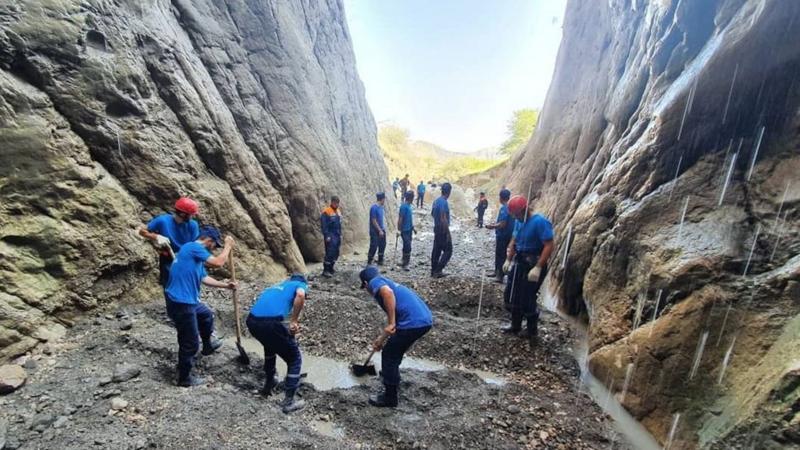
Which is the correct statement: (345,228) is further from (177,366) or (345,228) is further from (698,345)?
(698,345)

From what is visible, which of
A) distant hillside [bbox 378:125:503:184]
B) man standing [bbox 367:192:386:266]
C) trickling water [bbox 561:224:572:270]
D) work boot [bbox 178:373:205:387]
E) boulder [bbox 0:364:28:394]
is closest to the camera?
boulder [bbox 0:364:28:394]

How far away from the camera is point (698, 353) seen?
359 centimetres

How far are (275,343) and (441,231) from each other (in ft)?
17.8

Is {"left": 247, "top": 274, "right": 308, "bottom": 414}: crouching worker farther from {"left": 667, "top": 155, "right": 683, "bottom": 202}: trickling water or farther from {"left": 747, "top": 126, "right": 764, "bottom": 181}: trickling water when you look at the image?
{"left": 747, "top": 126, "right": 764, "bottom": 181}: trickling water

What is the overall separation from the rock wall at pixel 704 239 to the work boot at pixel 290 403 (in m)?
3.58

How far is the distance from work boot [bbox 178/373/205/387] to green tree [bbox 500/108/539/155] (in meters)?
39.3

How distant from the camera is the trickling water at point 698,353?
3.57 meters

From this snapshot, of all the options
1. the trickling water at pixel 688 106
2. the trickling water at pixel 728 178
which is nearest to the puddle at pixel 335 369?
the trickling water at pixel 728 178

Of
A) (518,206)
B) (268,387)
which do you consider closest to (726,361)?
(518,206)

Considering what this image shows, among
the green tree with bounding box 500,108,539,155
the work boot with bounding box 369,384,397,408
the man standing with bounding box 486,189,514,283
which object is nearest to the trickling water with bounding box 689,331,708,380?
the work boot with bounding box 369,384,397,408

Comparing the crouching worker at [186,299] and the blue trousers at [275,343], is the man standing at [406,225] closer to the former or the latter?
the blue trousers at [275,343]

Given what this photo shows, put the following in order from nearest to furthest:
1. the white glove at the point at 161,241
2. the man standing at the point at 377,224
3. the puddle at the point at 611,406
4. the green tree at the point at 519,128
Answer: the puddle at the point at 611,406, the white glove at the point at 161,241, the man standing at the point at 377,224, the green tree at the point at 519,128

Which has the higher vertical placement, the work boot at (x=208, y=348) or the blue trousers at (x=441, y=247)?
the blue trousers at (x=441, y=247)

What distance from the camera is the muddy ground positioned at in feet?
10.5
